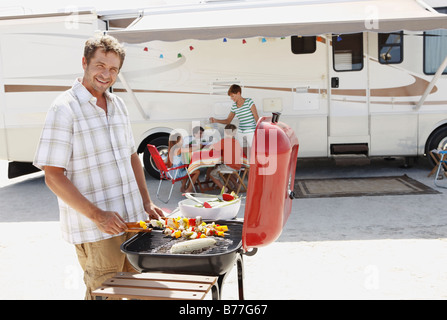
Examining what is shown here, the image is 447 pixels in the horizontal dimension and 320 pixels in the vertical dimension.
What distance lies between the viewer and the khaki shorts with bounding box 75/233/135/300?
7.16 ft

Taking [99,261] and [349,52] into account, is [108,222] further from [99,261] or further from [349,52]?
[349,52]

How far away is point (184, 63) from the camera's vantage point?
785 cm

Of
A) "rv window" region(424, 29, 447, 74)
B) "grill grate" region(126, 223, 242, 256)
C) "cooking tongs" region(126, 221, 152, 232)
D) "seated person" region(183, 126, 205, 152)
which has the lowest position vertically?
"seated person" region(183, 126, 205, 152)

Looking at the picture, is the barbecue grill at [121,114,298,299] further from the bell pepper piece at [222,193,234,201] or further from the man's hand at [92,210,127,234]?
the bell pepper piece at [222,193,234,201]

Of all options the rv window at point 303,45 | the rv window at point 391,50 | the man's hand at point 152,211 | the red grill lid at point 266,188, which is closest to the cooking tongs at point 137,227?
the man's hand at point 152,211

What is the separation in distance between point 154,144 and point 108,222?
19.4 feet

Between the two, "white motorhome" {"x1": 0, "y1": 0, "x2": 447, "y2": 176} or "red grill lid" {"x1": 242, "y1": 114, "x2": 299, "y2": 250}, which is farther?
"white motorhome" {"x1": 0, "y1": 0, "x2": 447, "y2": 176}

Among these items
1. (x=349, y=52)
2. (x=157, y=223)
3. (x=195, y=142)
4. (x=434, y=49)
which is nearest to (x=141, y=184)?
(x=157, y=223)

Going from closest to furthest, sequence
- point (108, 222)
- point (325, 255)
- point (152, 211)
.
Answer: point (108, 222) < point (152, 211) < point (325, 255)

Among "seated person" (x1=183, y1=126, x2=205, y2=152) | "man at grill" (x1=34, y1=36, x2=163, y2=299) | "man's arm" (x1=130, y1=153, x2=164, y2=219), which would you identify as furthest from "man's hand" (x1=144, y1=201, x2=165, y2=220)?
"seated person" (x1=183, y1=126, x2=205, y2=152)

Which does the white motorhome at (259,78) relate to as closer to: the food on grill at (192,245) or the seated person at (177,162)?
the seated person at (177,162)

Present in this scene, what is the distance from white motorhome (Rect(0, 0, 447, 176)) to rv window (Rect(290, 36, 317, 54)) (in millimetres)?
16

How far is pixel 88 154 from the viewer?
213 centimetres

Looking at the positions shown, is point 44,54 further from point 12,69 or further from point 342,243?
point 342,243
